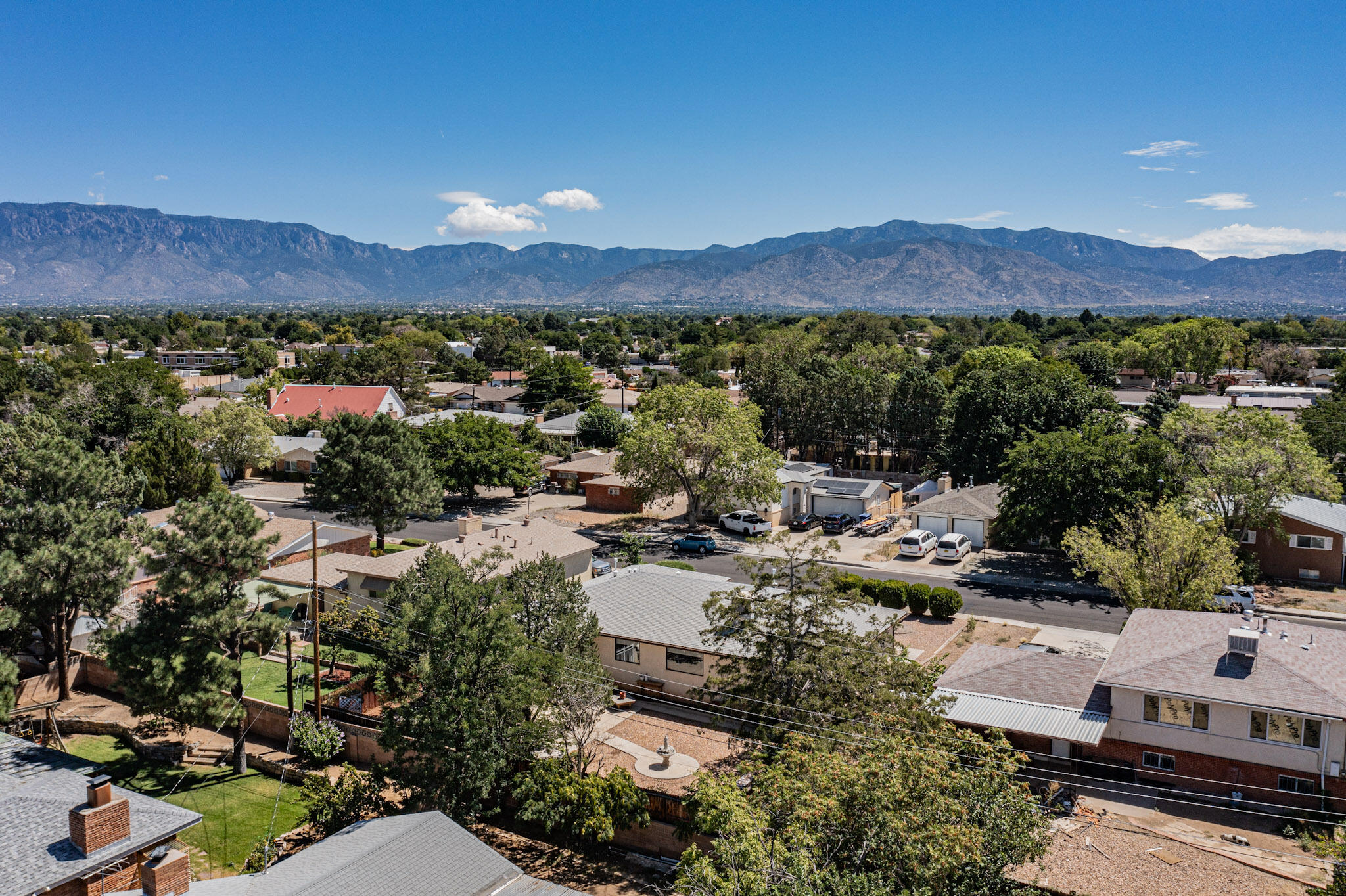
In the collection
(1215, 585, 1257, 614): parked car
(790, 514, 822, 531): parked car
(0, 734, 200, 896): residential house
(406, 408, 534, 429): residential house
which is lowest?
(790, 514, 822, 531): parked car

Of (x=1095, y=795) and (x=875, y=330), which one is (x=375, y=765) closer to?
(x=1095, y=795)

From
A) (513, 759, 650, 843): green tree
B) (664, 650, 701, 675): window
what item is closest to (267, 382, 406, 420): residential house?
(664, 650, 701, 675): window

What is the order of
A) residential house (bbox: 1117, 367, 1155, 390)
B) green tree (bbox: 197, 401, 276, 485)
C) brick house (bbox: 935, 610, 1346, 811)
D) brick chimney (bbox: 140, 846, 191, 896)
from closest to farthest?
brick chimney (bbox: 140, 846, 191, 896)
brick house (bbox: 935, 610, 1346, 811)
green tree (bbox: 197, 401, 276, 485)
residential house (bbox: 1117, 367, 1155, 390)

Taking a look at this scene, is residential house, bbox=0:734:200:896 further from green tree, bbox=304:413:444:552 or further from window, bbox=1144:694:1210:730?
green tree, bbox=304:413:444:552

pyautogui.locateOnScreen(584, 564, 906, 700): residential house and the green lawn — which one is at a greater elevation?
pyautogui.locateOnScreen(584, 564, 906, 700): residential house

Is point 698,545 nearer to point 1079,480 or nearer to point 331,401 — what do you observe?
point 1079,480

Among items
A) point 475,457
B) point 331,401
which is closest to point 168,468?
point 475,457

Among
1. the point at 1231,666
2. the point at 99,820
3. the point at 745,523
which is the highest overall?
the point at 1231,666
